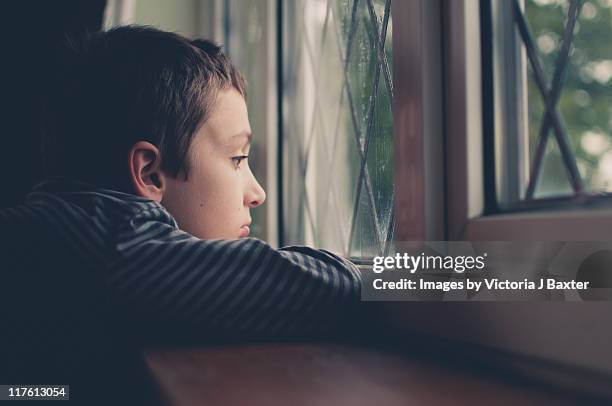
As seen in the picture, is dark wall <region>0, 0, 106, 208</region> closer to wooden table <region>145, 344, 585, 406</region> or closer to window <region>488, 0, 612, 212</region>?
wooden table <region>145, 344, 585, 406</region>

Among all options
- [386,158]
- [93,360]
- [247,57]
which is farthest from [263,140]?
[93,360]

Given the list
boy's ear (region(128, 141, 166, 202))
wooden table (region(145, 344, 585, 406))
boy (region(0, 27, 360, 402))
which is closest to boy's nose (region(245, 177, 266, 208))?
boy (region(0, 27, 360, 402))

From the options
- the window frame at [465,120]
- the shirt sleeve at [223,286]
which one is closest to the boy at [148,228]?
the shirt sleeve at [223,286]

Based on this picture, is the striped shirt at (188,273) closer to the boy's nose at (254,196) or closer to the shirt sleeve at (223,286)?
the shirt sleeve at (223,286)

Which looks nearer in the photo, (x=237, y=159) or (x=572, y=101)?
(x=572, y=101)

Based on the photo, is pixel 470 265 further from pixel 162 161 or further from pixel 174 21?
pixel 174 21

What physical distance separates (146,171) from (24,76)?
58 cm

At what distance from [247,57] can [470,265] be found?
1137 millimetres

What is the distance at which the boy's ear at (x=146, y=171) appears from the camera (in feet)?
2.37

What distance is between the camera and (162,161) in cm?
74

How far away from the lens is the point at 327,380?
405mm

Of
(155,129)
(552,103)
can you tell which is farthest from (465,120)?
(155,129)

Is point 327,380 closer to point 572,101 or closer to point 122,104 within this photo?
point 572,101

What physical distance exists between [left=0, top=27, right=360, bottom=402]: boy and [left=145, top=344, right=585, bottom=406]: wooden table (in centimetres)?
6
